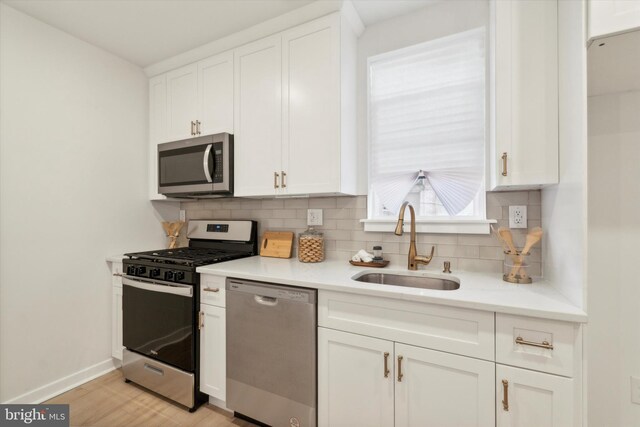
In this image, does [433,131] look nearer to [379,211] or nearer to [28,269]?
[379,211]

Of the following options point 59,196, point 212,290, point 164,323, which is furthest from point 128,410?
point 59,196

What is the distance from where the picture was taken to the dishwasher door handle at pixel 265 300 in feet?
5.24

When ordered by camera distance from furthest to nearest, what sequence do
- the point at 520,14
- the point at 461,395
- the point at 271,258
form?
the point at 271,258 → the point at 520,14 → the point at 461,395

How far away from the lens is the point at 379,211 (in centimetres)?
206

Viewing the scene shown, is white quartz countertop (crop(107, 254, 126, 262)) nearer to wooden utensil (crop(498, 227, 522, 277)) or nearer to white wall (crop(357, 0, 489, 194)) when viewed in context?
white wall (crop(357, 0, 489, 194))

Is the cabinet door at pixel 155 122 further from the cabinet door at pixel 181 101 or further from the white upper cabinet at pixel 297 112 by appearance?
the white upper cabinet at pixel 297 112

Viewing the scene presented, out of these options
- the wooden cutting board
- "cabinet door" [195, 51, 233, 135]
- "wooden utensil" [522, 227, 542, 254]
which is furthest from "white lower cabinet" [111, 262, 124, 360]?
"wooden utensil" [522, 227, 542, 254]

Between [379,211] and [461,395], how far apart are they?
1.15 m

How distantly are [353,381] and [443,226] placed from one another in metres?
1.01

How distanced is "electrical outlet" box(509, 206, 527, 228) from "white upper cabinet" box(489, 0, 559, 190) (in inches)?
11.5

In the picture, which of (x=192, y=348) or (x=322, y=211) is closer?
(x=192, y=348)

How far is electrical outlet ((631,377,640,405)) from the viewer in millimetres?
1335

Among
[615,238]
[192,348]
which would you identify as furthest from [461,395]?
[192,348]

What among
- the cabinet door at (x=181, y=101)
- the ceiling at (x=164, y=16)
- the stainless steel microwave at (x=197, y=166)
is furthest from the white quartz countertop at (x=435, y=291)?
the ceiling at (x=164, y=16)
